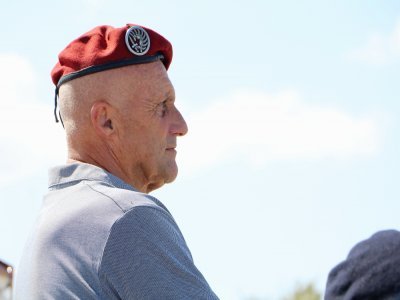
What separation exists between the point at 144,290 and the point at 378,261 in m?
1.21

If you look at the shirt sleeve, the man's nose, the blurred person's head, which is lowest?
the shirt sleeve

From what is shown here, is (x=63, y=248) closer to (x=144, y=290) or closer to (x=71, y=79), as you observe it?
(x=144, y=290)

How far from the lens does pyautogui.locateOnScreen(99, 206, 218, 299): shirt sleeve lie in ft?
14.7

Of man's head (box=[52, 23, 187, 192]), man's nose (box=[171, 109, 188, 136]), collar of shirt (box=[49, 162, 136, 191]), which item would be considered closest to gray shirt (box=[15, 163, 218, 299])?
collar of shirt (box=[49, 162, 136, 191])

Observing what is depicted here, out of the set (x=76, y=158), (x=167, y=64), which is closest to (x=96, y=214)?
(x=76, y=158)

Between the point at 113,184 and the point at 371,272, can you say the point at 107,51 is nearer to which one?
the point at 113,184

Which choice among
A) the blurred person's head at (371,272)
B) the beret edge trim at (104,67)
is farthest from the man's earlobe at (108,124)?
the blurred person's head at (371,272)

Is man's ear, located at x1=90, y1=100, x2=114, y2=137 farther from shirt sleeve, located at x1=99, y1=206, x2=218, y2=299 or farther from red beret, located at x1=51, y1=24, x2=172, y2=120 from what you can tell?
shirt sleeve, located at x1=99, y1=206, x2=218, y2=299

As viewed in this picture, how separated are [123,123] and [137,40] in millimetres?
352

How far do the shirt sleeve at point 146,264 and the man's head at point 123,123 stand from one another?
0.69 m

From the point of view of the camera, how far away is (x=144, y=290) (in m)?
4.47

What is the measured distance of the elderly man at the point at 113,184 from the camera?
4512mm

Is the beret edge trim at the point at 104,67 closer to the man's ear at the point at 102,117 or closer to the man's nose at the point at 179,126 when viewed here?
the man's ear at the point at 102,117

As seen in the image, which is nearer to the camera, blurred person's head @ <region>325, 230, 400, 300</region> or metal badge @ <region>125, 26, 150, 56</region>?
blurred person's head @ <region>325, 230, 400, 300</region>
